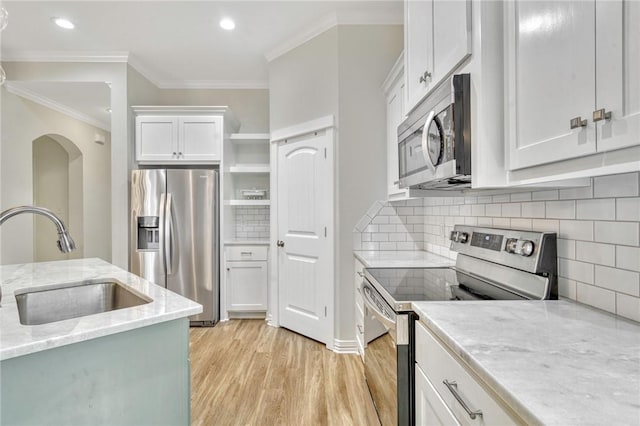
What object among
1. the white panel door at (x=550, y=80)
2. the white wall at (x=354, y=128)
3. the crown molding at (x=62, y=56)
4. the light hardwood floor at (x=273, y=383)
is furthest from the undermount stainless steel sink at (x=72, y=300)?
the crown molding at (x=62, y=56)

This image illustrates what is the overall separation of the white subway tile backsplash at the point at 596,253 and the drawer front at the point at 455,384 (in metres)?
0.60

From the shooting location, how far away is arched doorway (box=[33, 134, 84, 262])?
5.16 m

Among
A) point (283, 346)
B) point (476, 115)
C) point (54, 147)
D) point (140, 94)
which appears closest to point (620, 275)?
point (476, 115)

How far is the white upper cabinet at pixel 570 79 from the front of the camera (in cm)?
65

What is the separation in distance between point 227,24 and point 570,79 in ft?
9.72

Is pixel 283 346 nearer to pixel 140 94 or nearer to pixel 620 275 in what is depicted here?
pixel 620 275

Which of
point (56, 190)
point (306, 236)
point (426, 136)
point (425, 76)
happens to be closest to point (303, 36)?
point (306, 236)

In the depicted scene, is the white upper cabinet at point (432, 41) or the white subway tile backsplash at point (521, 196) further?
the white subway tile backsplash at point (521, 196)

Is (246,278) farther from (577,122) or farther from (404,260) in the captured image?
(577,122)

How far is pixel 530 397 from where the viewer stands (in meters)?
0.57

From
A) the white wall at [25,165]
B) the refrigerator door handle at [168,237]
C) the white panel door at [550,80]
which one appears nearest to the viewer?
the white panel door at [550,80]

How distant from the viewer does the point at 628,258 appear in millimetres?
971

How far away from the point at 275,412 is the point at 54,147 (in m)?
5.86

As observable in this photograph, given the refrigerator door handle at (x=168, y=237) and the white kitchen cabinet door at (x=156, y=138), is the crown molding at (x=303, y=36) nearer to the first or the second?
the white kitchen cabinet door at (x=156, y=138)
